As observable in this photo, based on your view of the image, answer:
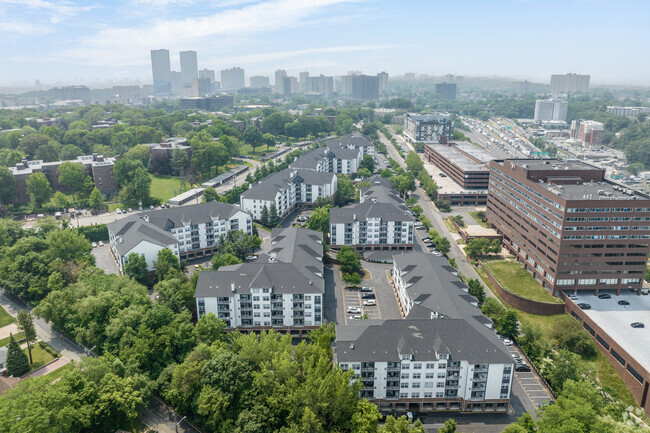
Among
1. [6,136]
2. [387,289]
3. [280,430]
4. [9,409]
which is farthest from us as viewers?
[6,136]

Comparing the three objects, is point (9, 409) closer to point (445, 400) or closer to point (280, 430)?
point (280, 430)

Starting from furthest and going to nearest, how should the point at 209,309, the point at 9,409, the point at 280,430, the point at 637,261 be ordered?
the point at 637,261
the point at 209,309
the point at 280,430
the point at 9,409

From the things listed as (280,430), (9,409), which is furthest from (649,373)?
(9,409)

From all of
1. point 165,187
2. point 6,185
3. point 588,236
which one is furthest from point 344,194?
point 6,185

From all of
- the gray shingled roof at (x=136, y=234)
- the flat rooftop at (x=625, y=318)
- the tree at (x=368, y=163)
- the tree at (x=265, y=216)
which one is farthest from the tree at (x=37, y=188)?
the flat rooftop at (x=625, y=318)

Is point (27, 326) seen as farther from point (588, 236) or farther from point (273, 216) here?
point (588, 236)

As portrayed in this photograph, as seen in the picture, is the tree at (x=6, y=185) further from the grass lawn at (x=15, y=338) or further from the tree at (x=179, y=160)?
the grass lawn at (x=15, y=338)
